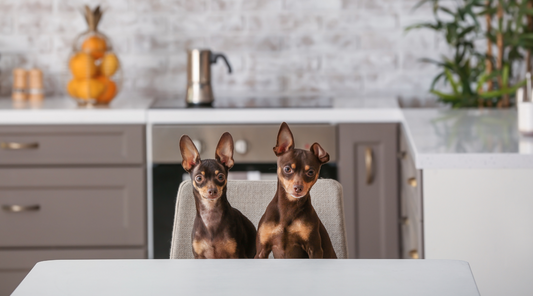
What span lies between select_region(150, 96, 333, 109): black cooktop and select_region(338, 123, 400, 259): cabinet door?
196mm

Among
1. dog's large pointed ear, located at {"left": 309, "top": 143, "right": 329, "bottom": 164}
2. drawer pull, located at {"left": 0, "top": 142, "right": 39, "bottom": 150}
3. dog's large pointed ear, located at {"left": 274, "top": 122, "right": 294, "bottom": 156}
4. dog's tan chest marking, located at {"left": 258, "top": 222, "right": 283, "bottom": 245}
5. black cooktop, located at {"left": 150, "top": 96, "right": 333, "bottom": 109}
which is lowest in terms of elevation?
dog's tan chest marking, located at {"left": 258, "top": 222, "right": 283, "bottom": 245}

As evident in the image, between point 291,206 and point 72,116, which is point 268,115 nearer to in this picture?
point 72,116

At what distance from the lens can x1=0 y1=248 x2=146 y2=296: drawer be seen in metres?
2.31

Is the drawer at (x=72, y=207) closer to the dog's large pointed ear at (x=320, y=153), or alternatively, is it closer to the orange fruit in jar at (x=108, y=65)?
the orange fruit in jar at (x=108, y=65)

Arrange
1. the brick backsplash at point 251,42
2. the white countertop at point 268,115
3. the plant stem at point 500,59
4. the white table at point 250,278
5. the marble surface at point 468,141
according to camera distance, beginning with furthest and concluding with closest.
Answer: the brick backsplash at point 251,42, the plant stem at point 500,59, the white countertop at point 268,115, the marble surface at point 468,141, the white table at point 250,278

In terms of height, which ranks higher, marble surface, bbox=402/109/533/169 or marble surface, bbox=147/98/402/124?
marble surface, bbox=147/98/402/124

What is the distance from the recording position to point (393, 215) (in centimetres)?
234

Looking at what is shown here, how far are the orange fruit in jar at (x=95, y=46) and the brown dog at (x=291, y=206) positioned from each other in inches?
72.8

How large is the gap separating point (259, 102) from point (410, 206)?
85 cm

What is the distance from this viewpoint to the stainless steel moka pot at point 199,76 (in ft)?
8.00

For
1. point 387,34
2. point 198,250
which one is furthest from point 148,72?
point 198,250

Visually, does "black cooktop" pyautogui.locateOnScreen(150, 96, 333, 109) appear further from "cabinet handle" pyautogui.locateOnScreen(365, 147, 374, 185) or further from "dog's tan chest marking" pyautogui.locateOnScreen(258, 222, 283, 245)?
"dog's tan chest marking" pyautogui.locateOnScreen(258, 222, 283, 245)

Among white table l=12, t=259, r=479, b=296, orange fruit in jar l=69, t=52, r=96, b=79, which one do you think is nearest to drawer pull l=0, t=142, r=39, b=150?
orange fruit in jar l=69, t=52, r=96, b=79

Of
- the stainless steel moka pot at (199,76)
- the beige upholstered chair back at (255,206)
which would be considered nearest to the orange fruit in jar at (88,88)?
the stainless steel moka pot at (199,76)
